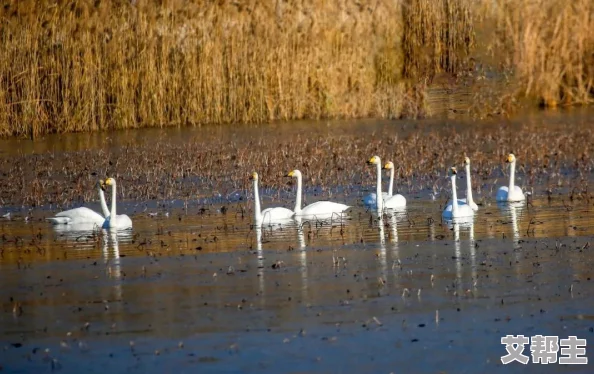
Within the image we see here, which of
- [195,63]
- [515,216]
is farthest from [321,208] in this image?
[195,63]

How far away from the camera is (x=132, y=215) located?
15992 mm

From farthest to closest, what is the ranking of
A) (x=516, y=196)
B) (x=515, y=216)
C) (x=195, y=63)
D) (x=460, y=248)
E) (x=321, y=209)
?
(x=195, y=63)
(x=516, y=196)
(x=321, y=209)
(x=515, y=216)
(x=460, y=248)

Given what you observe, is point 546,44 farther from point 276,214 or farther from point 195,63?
point 276,214

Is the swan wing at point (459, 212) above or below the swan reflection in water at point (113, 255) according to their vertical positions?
above

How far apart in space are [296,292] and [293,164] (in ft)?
31.8

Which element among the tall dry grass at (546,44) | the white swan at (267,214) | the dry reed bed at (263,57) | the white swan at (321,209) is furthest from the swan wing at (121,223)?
the tall dry grass at (546,44)

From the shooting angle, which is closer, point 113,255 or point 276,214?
point 113,255

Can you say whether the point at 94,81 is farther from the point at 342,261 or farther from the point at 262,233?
the point at 342,261

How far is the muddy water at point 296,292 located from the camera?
29.5 feet

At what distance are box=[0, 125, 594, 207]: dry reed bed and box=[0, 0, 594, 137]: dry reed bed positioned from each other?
2925 mm

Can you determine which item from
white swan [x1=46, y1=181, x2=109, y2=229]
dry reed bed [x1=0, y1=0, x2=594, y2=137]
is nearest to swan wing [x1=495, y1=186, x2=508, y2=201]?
white swan [x1=46, y1=181, x2=109, y2=229]

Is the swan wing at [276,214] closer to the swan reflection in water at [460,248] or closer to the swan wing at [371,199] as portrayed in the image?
the swan wing at [371,199]

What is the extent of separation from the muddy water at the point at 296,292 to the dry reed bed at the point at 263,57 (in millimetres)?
11411

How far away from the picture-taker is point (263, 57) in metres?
28.3
